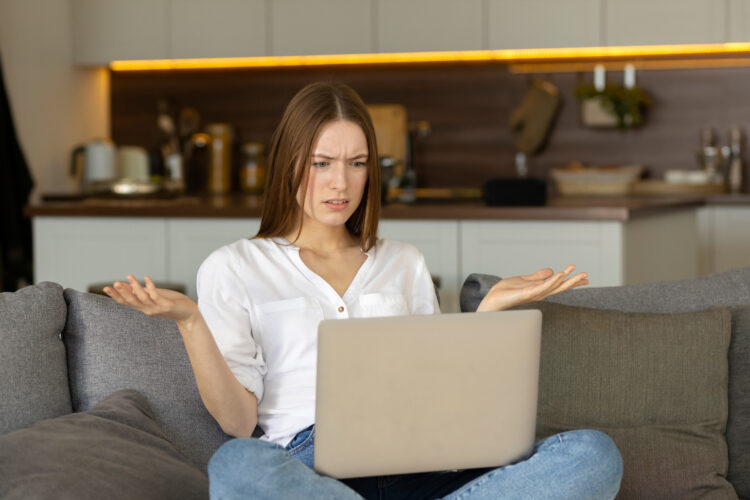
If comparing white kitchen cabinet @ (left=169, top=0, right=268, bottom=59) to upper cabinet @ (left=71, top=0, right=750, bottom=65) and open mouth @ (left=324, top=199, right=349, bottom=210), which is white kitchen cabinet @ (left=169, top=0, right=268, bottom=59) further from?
open mouth @ (left=324, top=199, right=349, bottom=210)

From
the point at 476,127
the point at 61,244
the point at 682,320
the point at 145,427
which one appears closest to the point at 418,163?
the point at 476,127

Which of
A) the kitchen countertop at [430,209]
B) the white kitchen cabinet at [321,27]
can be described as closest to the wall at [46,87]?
the kitchen countertop at [430,209]

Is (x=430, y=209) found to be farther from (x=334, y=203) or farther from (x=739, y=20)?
(x=739, y=20)

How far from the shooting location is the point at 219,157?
5.13 metres

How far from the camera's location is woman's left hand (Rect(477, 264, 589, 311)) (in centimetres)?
164

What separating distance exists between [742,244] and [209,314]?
3.22 m

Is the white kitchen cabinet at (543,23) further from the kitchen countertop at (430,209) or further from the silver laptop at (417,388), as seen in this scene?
the silver laptop at (417,388)

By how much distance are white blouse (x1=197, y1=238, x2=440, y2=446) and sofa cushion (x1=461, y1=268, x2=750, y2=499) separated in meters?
0.36

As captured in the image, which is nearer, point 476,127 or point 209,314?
point 209,314

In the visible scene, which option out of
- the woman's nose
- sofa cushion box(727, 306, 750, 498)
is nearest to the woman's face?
the woman's nose

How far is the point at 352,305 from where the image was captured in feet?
6.04

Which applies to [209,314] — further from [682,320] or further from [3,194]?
[3,194]

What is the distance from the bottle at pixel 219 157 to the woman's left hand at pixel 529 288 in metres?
3.59

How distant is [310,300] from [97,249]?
217 centimetres
